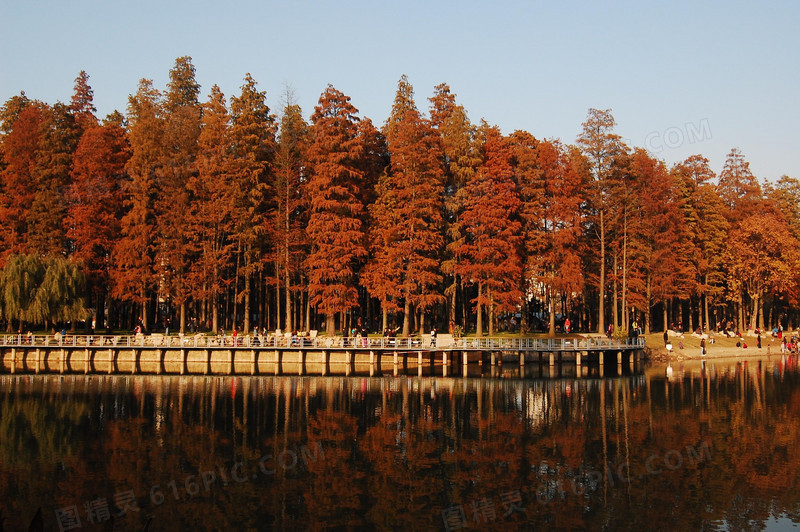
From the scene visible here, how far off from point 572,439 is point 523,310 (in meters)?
29.6

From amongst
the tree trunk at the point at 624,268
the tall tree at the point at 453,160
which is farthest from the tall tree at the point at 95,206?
the tree trunk at the point at 624,268

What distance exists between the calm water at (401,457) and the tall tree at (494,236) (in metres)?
12.6

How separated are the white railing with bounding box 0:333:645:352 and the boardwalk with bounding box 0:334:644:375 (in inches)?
2.6

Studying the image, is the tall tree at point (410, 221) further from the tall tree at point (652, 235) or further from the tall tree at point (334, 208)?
the tall tree at point (652, 235)

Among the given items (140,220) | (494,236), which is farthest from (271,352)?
(494,236)

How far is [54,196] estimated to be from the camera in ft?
189

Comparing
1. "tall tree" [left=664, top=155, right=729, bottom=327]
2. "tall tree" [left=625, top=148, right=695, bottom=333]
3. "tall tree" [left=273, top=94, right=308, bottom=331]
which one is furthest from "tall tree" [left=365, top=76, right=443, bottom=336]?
"tall tree" [left=664, top=155, right=729, bottom=327]

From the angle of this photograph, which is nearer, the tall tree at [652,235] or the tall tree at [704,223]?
the tall tree at [652,235]

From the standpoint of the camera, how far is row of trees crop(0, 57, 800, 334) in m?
51.7

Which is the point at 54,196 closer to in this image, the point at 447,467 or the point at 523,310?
the point at 523,310

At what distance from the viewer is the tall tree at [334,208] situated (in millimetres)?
50656

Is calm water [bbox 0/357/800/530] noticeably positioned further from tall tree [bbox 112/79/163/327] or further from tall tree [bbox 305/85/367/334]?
tall tree [bbox 112/79/163/327]

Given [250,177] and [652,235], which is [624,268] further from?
[250,177]

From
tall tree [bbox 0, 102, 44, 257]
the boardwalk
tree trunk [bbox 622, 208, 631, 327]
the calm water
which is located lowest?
the calm water
